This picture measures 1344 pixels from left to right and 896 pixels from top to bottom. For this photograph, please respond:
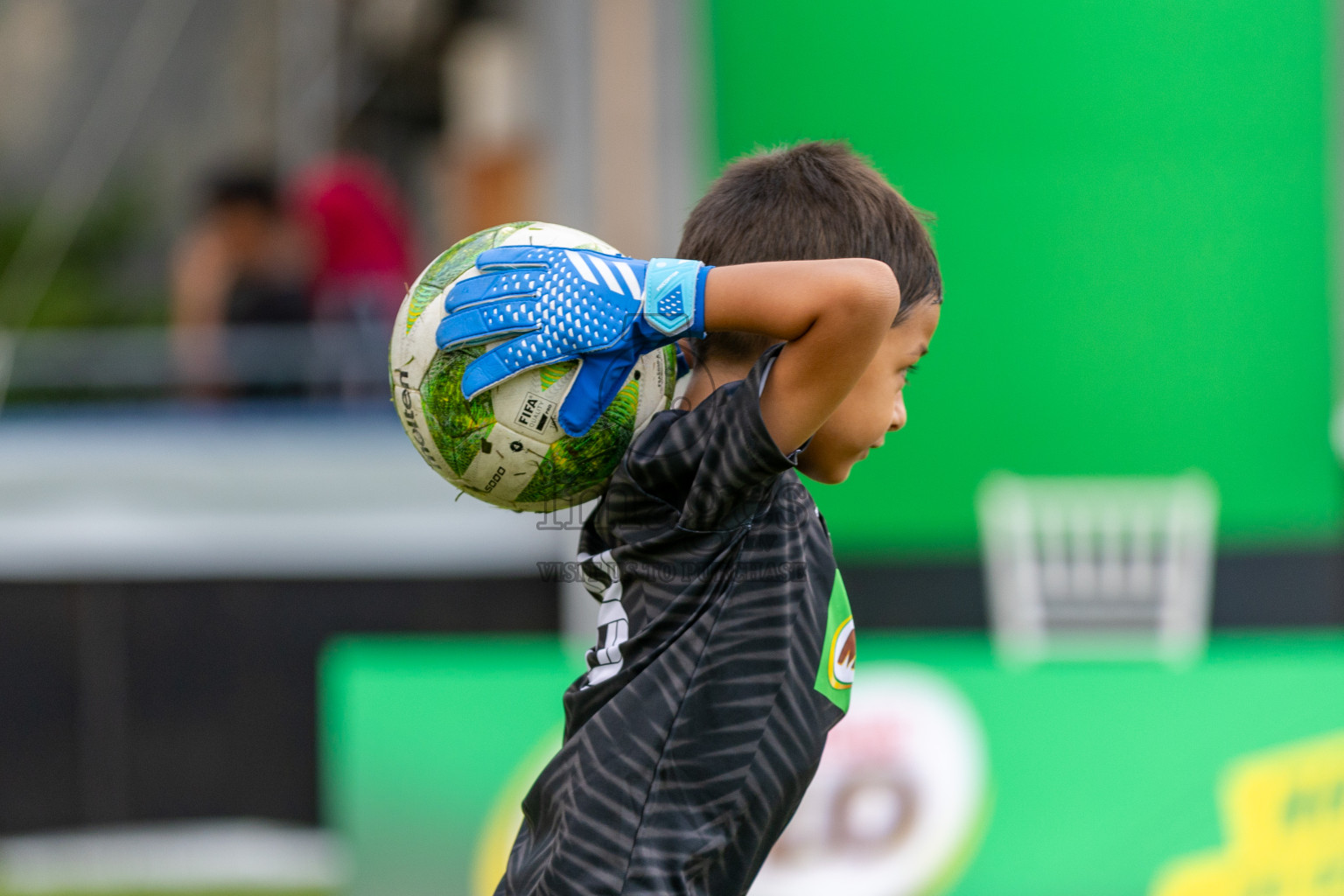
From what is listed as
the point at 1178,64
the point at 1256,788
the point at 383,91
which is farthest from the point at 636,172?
the point at 383,91

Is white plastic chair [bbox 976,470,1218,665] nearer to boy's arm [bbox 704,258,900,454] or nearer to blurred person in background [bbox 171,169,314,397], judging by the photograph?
blurred person in background [bbox 171,169,314,397]

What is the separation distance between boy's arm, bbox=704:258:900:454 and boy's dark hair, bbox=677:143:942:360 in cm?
10

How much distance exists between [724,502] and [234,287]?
5.20 m

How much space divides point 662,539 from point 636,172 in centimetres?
515

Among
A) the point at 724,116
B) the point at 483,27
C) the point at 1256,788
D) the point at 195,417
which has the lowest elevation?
the point at 1256,788

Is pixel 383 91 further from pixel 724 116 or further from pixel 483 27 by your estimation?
pixel 724 116

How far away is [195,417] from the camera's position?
6578 mm

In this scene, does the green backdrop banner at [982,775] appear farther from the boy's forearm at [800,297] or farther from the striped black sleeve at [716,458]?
the boy's forearm at [800,297]

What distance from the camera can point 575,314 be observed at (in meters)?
1.79

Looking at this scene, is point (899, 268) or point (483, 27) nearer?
point (899, 268)

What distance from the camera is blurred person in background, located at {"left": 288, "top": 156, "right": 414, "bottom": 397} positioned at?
21.7ft

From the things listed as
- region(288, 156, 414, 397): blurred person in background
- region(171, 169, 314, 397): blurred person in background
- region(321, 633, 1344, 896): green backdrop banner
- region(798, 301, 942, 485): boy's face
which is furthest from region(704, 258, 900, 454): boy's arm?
region(171, 169, 314, 397): blurred person in background

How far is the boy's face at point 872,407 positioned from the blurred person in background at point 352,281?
4.82m

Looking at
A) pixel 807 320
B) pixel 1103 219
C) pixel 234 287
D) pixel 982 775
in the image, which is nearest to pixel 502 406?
pixel 807 320
